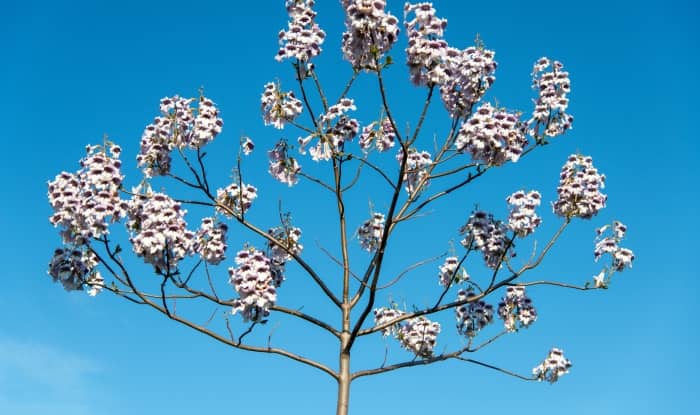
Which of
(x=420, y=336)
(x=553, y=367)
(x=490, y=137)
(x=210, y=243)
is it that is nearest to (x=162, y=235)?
(x=210, y=243)

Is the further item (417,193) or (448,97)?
(417,193)

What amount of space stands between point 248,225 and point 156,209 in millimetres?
2236

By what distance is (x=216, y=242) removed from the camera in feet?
36.2

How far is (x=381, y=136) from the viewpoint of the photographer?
498 inches

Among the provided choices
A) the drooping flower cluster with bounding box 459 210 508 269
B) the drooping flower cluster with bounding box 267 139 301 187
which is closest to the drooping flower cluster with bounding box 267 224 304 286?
the drooping flower cluster with bounding box 267 139 301 187

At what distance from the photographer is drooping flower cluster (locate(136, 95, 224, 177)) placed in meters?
11.6

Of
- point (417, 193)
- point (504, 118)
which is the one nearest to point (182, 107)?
point (417, 193)

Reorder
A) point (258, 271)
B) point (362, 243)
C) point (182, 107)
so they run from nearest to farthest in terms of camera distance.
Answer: point (258, 271)
point (182, 107)
point (362, 243)

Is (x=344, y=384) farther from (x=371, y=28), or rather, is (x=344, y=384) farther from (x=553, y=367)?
(x=371, y=28)

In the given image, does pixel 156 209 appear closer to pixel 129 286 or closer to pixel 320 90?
pixel 129 286

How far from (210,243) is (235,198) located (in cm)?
156

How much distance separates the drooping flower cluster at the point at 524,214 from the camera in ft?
37.0

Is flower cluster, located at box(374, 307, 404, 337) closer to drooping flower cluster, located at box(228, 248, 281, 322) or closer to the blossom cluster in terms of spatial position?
the blossom cluster

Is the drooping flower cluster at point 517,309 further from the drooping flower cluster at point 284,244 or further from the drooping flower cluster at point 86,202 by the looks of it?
the drooping flower cluster at point 86,202
